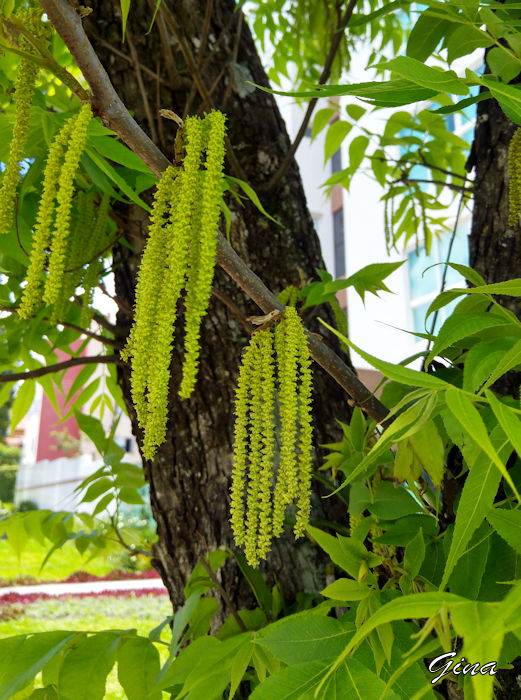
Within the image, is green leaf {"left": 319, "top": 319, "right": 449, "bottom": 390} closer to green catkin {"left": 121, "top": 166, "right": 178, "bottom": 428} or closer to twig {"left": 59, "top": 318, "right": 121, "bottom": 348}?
green catkin {"left": 121, "top": 166, "right": 178, "bottom": 428}

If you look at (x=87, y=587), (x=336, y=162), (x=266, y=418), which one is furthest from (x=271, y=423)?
(x=336, y=162)

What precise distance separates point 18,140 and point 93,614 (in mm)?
5748

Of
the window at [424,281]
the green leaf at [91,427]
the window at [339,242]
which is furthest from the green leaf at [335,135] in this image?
the window at [339,242]

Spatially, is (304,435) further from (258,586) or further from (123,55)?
(123,55)

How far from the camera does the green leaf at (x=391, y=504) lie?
34.4 inches

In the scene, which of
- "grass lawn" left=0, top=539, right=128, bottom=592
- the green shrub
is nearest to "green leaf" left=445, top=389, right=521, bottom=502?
"grass lawn" left=0, top=539, right=128, bottom=592

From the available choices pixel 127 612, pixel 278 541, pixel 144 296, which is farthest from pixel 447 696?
pixel 127 612

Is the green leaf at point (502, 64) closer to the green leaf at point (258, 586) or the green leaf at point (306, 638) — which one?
the green leaf at point (306, 638)

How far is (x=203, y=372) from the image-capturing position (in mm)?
1273

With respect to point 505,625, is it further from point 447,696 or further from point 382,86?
point 447,696

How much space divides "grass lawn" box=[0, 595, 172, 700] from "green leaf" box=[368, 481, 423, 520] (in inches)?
159

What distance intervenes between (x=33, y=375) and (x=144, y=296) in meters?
0.72

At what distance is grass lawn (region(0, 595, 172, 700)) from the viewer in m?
5.05

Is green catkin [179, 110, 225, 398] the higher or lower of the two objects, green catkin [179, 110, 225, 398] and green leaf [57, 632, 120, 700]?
the higher
